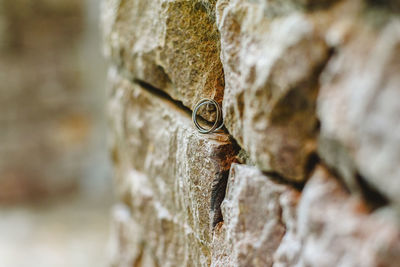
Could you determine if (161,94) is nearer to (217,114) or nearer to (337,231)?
(217,114)

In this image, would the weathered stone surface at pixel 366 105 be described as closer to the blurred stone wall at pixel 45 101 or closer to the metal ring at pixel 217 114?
the metal ring at pixel 217 114

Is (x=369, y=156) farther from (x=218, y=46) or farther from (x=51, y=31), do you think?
(x=51, y=31)

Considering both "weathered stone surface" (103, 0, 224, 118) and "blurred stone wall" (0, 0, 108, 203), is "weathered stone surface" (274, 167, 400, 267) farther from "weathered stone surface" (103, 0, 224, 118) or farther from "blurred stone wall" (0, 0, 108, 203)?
"blurred stone wall" (0, 0, 108, 203)

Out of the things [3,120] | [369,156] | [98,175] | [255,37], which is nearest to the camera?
[369,156]

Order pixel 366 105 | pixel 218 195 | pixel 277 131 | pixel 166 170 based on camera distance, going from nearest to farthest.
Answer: pixel 366 105, pixel 277 131, pixel 218 195, pixel 166 170

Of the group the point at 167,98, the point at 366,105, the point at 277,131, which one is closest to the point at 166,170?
the point at 167,98

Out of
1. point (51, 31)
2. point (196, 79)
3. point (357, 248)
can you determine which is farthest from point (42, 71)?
point (357, 248)

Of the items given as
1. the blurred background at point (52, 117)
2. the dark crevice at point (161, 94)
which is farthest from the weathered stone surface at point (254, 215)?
the blurred background at point (52, 117)
